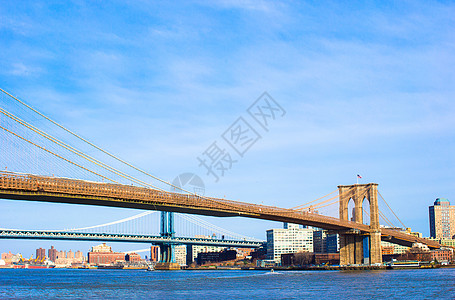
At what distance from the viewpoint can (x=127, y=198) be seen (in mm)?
43000

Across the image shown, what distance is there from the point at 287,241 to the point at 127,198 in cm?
11410

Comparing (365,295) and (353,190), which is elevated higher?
(353,190)

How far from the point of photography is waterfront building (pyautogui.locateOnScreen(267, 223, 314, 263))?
150m

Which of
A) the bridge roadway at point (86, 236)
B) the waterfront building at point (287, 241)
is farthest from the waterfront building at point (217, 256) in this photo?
the bridge roadway at point (86, 236)

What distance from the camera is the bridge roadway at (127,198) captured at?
36625 mm

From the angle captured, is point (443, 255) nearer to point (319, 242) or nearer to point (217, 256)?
point (319, 242)

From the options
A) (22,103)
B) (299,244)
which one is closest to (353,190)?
(22,103)

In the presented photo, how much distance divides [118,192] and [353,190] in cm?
4011

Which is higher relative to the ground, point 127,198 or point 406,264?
point 127,198

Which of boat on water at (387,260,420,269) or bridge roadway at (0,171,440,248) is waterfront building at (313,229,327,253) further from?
bridge roadway at (0,171,440,248)

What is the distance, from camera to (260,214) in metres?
55.7

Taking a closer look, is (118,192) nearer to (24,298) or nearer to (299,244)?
(24,298)

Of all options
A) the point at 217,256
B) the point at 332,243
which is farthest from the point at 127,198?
the point at 217,256

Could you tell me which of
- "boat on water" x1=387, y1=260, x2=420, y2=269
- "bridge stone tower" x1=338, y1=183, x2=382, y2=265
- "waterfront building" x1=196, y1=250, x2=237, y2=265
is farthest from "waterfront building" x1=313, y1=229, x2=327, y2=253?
"bridge stone tower" x1=338, y1=183, x2=382, y2=265
